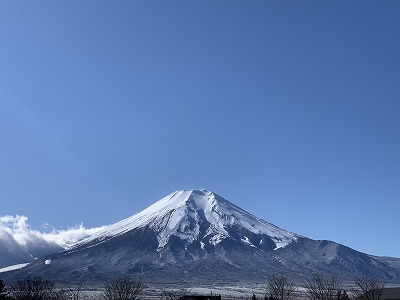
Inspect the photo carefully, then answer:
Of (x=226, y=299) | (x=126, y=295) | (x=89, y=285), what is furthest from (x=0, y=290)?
(x=89, y=285)

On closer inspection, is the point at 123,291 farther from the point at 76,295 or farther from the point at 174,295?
the point at 76,295

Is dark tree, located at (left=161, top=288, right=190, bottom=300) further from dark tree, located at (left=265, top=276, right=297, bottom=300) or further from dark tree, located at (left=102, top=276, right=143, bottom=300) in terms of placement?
dark tree, located at (left=265, top=276, right=297, bottom=300)

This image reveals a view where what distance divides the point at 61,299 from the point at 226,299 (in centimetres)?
6255

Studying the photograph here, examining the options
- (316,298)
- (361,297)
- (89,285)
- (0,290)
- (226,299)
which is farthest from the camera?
(89,285)

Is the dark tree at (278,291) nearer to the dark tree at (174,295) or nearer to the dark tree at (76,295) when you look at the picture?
the dark tree at (174,295)

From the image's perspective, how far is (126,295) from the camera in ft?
243

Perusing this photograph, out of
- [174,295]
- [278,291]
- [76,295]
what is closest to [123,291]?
[174,295]

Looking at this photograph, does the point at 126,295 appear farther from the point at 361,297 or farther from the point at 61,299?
the point at 361,297

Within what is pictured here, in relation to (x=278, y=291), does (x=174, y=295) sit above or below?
below

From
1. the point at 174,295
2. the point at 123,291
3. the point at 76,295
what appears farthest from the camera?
the point at 76,295

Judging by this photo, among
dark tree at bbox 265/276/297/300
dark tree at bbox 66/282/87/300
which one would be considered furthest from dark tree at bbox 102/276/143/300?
dark tree at bbox 265/276/297/300

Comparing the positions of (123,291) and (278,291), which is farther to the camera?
(123,291)

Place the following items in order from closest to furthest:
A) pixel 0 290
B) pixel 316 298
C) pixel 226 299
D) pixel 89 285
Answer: pixel 0 290 → pixel 316 298 → pixel 226 299 → pixel 89 285

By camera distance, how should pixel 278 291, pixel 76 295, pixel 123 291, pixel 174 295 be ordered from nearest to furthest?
pixel 278 291 < pixel 123 291 < pixel 174 295 < pixel 76 295
